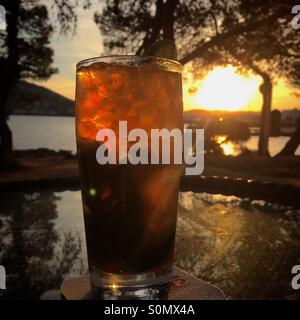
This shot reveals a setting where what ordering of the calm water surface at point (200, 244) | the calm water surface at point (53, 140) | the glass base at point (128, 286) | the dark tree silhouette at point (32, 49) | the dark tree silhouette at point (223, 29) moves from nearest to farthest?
the glass base at point (128, 286), the calm water surface at point (200, 244), the dark tree silhouette at point (223, 29), the dark tree silhouette at point (32, 49), the calm water surface at point (53, 140)

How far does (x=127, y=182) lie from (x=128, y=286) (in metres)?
0.24

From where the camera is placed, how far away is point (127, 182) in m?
0.83

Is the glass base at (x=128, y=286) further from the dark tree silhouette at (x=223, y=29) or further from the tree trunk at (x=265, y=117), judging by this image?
the tree trunk at (x=265, y=117)

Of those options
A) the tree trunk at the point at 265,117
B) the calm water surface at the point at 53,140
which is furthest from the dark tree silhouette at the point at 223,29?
the calm water surface at the point at 53,140

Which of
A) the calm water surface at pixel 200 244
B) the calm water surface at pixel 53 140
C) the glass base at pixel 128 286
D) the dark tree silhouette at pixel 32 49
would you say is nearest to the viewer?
the glass base at pixel 128 286

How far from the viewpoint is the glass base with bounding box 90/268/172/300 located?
0.80 meters

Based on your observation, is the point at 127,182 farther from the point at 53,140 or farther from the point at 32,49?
the point at 53,140

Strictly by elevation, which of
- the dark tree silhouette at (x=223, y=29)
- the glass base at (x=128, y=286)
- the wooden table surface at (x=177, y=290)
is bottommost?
the wooden table surface at (x=177, y=290)

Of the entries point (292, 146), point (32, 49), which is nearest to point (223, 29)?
point (292, 146)

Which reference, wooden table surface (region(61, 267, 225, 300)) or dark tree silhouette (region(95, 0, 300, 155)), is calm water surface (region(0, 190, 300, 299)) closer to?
wooden table surface (region(61, 267, 225, 300))

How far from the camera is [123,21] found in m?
10.8

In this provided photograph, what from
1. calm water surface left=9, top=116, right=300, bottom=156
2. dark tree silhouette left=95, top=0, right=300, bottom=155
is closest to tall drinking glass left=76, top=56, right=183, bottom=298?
dark tree silhouette left=95, top=0, right=300, bottom=155

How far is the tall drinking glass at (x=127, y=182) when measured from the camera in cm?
82
